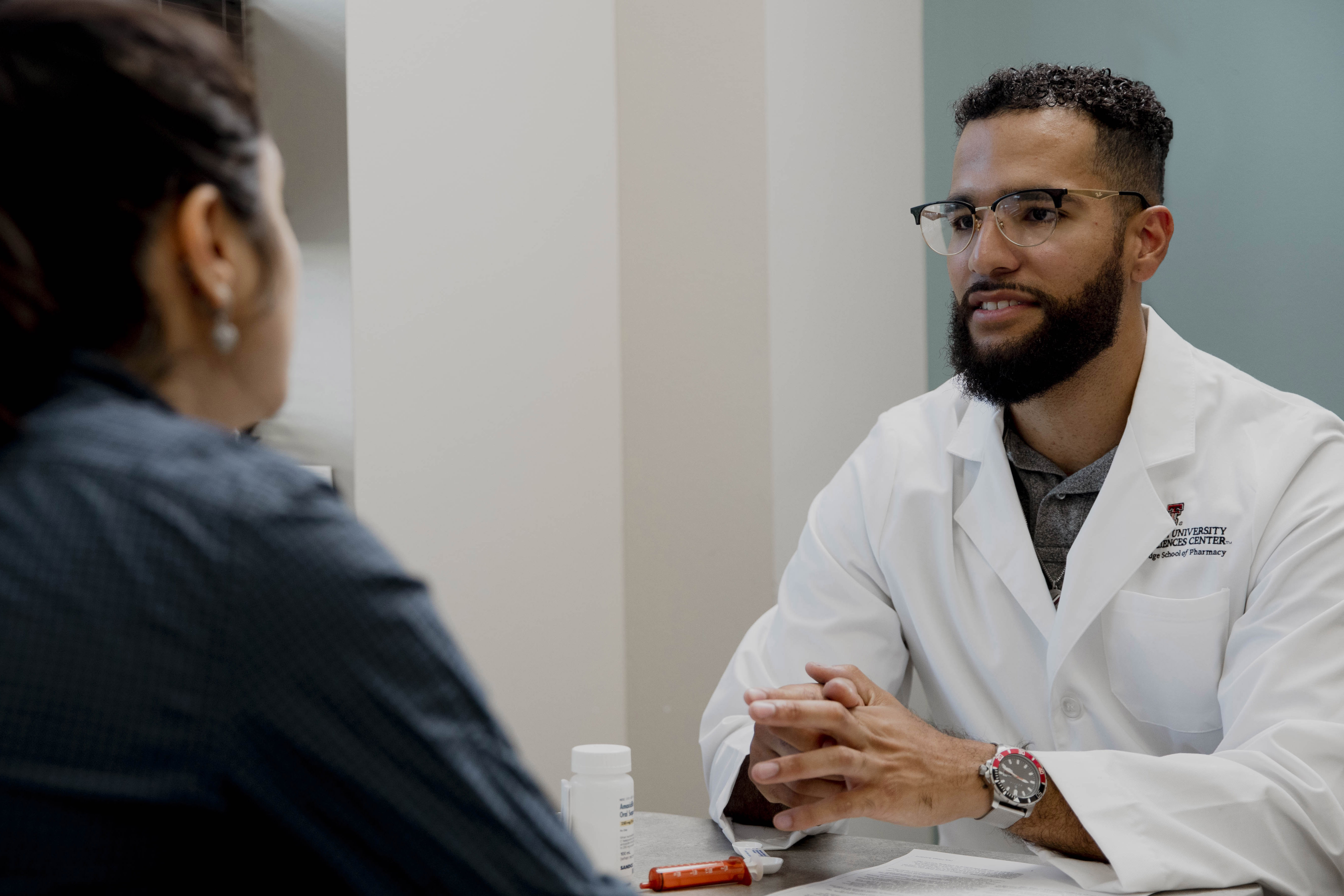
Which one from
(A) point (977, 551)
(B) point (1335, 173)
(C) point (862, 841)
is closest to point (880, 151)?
(B) point (1335, 173)

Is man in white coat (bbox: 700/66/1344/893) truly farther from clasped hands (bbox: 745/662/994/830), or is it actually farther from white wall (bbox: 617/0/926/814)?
white wall (bbox: 617/0/926/814)

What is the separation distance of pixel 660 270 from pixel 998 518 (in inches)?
40.8

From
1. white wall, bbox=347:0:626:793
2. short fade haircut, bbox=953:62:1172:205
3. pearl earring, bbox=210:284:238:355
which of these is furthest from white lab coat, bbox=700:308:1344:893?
pearl earring, bbox=210:284:238:355

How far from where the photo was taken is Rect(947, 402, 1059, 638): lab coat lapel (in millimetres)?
1570

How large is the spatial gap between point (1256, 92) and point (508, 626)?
1702 mm

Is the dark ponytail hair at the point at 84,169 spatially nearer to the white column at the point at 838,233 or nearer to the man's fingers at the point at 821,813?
the man's fingers at the point at 821,813

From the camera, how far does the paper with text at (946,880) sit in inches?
44.3

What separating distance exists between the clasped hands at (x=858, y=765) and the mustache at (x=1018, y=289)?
697 millimetres

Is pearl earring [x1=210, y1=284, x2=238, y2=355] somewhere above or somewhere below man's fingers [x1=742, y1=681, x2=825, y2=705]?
above

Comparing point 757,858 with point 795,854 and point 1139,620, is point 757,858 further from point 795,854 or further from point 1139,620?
point 1139,620

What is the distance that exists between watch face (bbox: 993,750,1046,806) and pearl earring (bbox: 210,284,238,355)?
938mm

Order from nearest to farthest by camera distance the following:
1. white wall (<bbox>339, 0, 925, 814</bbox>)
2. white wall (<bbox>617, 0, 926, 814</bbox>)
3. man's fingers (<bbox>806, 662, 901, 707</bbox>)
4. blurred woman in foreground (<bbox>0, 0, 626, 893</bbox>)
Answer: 1. blurred woman in foreground (<bbox>0, 0, 626, 893</bbox>)
2. man's fingers (<bbox>806, 662, 901, 707</bbox>)
3. white wall (<bbox>339, 0, 925, 814</bbox>)
4. white wall (<bbox>617, 0, 926, 814</bbox>)

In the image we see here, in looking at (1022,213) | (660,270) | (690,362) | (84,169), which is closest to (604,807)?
(84,169)

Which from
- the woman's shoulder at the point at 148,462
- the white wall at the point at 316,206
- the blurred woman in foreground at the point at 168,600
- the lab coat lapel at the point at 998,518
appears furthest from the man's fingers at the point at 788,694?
the white wall at the point at 316,206
